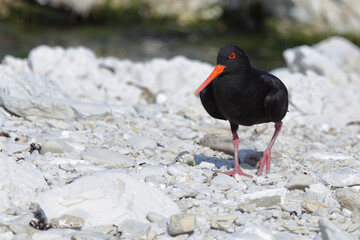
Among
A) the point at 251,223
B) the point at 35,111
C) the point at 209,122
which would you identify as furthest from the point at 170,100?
the point at 251,223

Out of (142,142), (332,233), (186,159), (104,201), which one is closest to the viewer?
(332,233)

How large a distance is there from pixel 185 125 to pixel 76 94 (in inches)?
88.3

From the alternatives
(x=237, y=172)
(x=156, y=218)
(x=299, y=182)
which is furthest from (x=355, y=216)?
(x=156, y=218)

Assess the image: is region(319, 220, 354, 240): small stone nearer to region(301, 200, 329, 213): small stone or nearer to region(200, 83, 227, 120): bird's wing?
region(301, 200, 329, 213): small stone

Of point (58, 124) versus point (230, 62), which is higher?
point (230, 62)

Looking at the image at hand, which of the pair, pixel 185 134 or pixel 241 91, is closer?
pixel 241 91

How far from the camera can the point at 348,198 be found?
4.50 m

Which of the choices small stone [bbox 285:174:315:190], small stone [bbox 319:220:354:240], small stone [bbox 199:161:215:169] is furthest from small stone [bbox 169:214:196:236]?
small stone [bbox 199:161:215:169]

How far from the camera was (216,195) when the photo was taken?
15.3 ft

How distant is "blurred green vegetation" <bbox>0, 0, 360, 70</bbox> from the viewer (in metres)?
17.3

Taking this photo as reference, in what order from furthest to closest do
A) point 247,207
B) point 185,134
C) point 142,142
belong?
1. point 185,134
2. point 142,142
3. point 247,207

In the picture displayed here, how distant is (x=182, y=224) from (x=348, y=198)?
5.12 feet

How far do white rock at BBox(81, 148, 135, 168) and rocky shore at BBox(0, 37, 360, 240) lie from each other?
10mm

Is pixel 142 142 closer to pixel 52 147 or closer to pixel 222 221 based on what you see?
pixel 52 147
